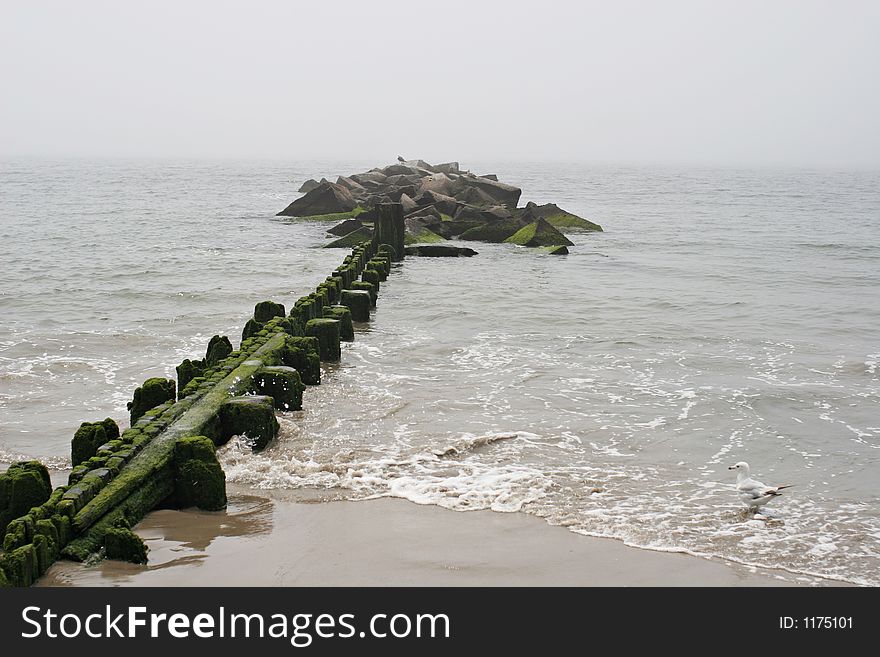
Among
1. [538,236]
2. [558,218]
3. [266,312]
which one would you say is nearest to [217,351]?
[266,312]

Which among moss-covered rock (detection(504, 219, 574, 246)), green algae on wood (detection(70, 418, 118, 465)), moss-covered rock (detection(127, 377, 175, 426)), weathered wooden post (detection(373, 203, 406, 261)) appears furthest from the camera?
moss-covered rock (detection(504, 219, 574, 246))

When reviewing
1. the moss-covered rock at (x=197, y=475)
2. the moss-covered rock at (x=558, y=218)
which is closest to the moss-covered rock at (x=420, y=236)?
the moss-covered rock at (x=558, y=218)

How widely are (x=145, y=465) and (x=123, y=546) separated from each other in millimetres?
870

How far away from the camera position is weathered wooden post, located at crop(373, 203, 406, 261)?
80.4 ft

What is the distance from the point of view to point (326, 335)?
12305 millimetres

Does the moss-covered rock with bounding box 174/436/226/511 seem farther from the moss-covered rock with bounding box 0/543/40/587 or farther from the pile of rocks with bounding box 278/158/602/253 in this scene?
the pile of rocks with bounding box 278/158/602/253

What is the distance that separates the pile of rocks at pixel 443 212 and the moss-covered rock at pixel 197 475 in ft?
64.0

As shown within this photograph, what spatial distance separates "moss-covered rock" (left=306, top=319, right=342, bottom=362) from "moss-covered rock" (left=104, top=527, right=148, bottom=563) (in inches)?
255

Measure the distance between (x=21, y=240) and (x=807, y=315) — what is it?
82.2ft

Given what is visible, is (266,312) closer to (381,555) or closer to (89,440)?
(89,440)

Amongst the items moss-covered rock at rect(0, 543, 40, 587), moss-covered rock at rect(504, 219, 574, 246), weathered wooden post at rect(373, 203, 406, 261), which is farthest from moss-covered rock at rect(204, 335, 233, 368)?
moss-covered rock at rect(504, 219, 574, 246)

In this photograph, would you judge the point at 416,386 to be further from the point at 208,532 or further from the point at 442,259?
the point at 442,259

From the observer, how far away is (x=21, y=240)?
102ft

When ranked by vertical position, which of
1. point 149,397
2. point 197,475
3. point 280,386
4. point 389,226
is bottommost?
point 197,475
